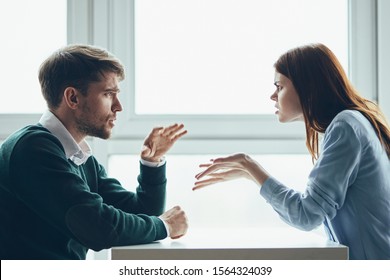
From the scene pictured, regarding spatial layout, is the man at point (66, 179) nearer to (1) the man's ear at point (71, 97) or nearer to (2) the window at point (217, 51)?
(1) the man's ear at point (71, 97)

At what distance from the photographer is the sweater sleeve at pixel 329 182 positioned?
1.32 meters

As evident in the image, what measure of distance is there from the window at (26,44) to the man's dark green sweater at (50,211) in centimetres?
65

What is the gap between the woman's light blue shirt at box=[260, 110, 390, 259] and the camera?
4.33 ft

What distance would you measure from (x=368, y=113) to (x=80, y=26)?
0.97 metres

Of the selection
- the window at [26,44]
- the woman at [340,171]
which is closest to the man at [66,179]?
the woman at [340,171]

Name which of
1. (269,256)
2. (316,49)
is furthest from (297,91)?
(269,256)

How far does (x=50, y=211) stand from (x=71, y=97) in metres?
0.31

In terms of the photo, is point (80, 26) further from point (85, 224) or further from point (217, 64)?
point (85, 224)

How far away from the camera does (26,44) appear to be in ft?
6.46

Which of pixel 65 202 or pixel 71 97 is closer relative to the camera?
pixel 65 202

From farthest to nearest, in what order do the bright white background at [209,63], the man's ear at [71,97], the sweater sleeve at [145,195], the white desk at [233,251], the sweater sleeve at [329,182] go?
the bright white background at [209,63] < the sweater sleeve at [145,195] < the man's ear at [71,97] < the sweater sleeve at [329,182] < the white desk at [233,251]

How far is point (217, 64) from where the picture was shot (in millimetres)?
1959

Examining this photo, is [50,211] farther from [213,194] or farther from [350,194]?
[213,194]

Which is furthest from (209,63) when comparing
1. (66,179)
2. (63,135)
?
(66,179)
